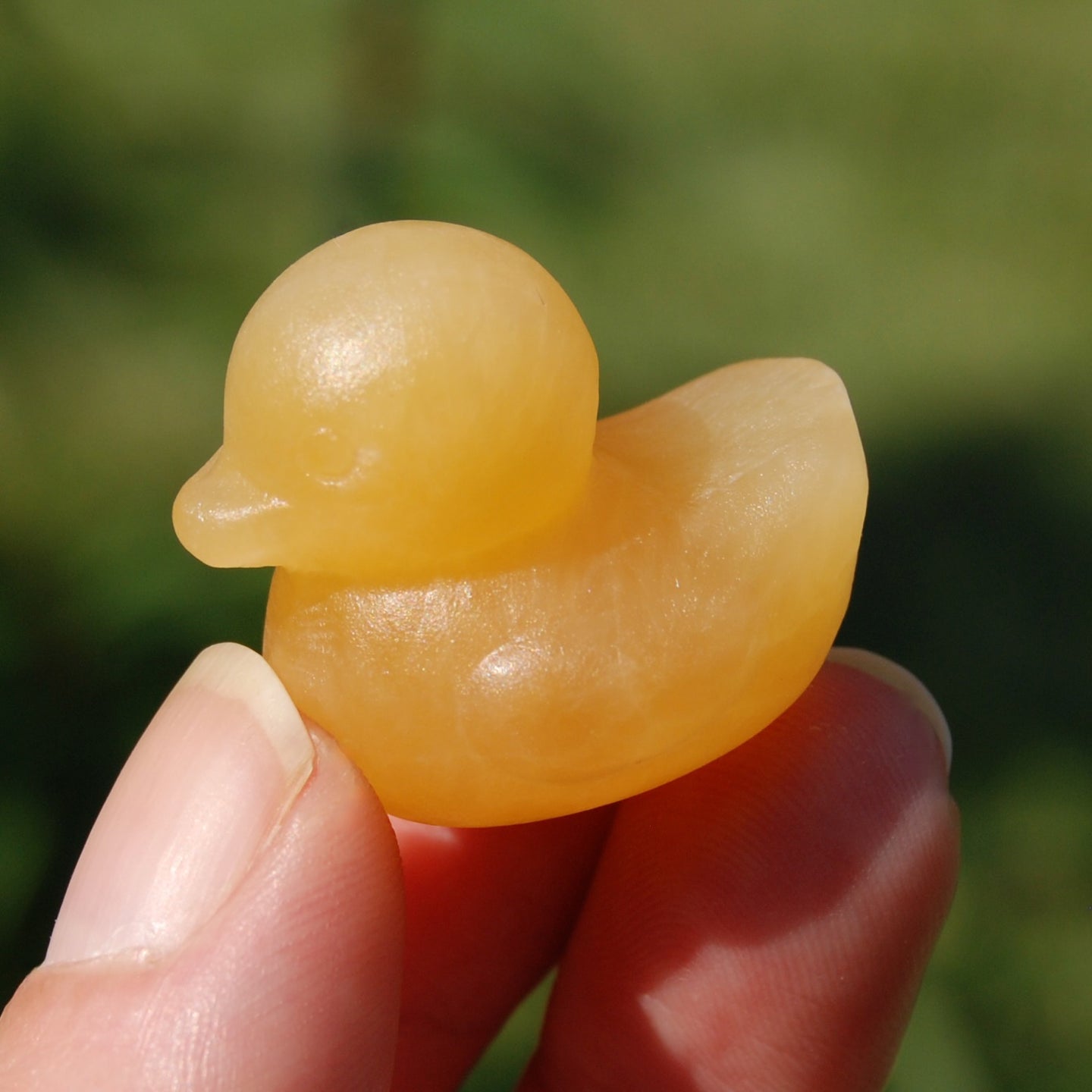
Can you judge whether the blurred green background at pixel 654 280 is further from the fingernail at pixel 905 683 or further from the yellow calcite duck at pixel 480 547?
the yellow calcite duck at pixel 480 547

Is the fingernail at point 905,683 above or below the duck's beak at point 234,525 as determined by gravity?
below

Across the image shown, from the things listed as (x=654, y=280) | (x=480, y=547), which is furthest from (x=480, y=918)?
(x=654, y=280)

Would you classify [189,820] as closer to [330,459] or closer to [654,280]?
[330,459]

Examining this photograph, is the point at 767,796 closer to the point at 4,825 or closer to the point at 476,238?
the point at 476,238

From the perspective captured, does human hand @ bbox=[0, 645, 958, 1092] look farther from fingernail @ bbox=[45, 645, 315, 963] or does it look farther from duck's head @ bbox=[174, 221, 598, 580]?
duck's head @ bbox=[174, 221, 598, 580]

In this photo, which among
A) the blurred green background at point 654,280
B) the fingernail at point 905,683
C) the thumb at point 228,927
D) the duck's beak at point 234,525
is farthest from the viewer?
the blurred green background at point 654,280

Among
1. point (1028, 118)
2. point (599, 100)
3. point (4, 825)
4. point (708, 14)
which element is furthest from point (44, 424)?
point (1028, 118)

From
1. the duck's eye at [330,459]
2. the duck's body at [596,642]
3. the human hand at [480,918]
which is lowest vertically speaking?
the human hand at [480,918]

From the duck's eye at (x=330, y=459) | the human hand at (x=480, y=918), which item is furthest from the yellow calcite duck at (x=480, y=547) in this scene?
the human hand at (x=480, y=918)
